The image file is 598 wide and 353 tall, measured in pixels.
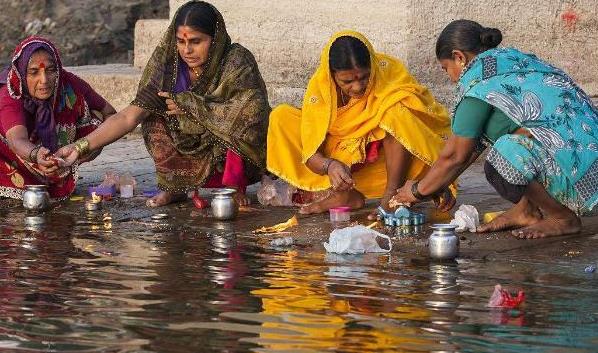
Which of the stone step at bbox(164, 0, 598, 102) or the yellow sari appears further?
the stone step at bbox(164, 0, 598, 102)

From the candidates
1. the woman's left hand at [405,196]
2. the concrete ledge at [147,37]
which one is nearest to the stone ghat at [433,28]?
the concrete ledge at [147,37]

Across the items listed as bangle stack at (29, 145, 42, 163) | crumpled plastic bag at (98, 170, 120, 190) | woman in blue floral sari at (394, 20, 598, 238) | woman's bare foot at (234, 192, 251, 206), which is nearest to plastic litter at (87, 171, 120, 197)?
crumpled plastic bag at (98, 170, 120, 190)

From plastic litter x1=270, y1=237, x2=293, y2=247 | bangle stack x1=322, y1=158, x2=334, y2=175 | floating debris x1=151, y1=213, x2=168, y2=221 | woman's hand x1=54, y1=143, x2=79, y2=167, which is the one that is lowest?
plastic litter x1=270, y1=237, x2=293, y2=247

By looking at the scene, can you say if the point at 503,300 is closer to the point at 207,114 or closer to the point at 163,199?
the point at 207,114

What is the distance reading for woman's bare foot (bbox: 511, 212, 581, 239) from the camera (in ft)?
24.0

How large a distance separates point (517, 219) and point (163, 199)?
240cm

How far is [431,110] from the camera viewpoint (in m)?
8.21

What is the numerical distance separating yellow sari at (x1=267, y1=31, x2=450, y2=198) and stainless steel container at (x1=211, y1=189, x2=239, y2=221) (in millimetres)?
376

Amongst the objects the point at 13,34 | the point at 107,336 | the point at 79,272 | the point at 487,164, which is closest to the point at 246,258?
the point at 79,272

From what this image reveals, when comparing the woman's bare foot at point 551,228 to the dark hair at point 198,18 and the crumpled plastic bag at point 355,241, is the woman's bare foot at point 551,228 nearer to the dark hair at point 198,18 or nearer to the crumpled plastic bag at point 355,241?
the crumpled plastic bag at point 355,241

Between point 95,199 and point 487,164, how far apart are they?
276 centimetres

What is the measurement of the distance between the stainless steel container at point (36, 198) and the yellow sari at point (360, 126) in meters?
1.40

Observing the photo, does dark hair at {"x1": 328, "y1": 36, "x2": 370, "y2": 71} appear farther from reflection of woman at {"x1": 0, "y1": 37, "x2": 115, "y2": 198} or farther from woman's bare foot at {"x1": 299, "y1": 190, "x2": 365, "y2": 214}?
reflection of woman at {"x1": 0, "y1": 37, "x2": 115, "y2": 198}

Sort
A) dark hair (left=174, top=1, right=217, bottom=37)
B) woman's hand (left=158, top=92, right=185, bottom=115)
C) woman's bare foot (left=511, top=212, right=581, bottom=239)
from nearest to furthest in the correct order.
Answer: woman's bare foot (left=511, top=212, right=581, bottom=239) < dark hair (left=174, top=1, right=217, bottom=37) < woman's hand (left=158, top=92, right=185, bottom=115)
